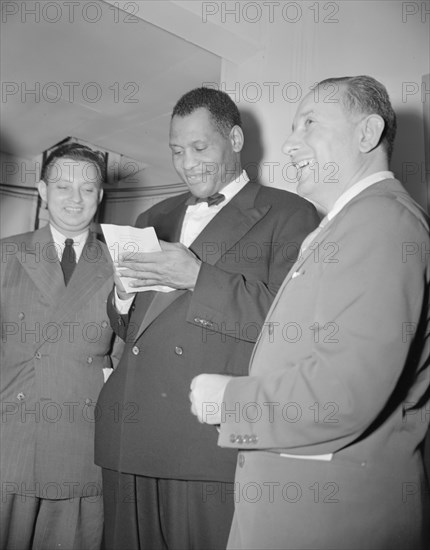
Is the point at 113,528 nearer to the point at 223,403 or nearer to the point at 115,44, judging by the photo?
the point at 223,403

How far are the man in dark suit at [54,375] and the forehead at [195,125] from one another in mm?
393

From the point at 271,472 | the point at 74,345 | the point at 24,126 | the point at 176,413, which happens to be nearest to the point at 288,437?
the point at 271,472

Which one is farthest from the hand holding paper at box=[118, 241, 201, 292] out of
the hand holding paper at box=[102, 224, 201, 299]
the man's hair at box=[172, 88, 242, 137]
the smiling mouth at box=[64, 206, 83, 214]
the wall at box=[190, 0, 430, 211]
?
the wall at box=[190, 0, 430, 211]

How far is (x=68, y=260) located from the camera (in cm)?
192

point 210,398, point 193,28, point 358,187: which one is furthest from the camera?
point 193,28

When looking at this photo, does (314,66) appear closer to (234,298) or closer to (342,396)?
(234,298)

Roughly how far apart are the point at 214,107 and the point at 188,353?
678 millimetres

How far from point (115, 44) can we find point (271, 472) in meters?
2.64

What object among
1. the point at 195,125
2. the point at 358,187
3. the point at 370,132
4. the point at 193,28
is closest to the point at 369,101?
the point at 370,132

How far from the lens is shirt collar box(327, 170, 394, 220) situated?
1.10 m

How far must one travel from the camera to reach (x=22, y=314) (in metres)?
1.80

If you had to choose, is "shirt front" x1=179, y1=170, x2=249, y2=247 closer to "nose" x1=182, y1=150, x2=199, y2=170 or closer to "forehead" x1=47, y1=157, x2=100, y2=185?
"nose" x1=182, y1=150, x2=199, y2=170

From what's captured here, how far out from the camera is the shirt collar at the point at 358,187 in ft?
3.61

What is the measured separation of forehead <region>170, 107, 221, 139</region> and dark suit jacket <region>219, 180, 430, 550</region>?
721mm
